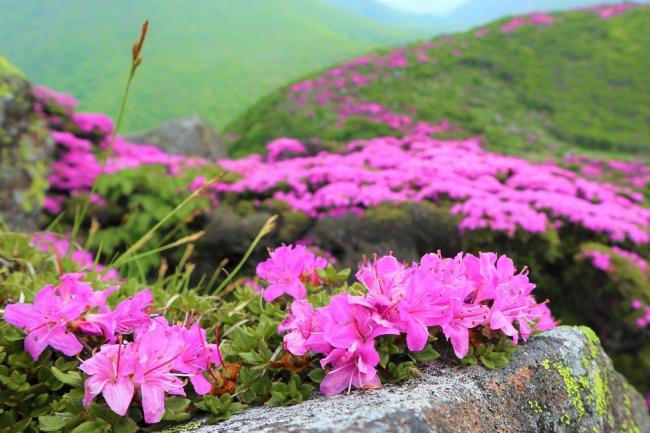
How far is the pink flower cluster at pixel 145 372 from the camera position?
110 centimetres

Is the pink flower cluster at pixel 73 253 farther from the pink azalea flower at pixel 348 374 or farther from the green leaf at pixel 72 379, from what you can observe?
the pink azalea flower at pixel 348 374

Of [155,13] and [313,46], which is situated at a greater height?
[155,13]

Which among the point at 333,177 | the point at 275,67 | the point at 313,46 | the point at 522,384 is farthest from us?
the point at 313,46

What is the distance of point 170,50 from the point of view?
41469 mm

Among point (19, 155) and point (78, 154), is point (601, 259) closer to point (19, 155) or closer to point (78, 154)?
point (19, 155)

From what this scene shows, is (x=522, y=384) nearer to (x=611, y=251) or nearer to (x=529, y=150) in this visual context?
(x=611, y=251)

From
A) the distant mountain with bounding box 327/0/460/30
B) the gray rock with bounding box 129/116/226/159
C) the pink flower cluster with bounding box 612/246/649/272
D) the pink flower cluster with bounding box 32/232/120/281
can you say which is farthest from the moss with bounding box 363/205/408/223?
the distant mountain with bounding box 327/0/460/30

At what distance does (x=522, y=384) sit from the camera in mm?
1356

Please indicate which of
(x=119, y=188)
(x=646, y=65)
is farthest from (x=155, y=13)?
(x=119, y=188)

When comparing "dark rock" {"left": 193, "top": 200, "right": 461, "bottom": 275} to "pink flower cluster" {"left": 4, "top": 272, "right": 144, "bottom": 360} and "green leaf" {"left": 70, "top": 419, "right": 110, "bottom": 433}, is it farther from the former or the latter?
"green leaf" {"left": 70, "top": 419, "right": 110, "bottom": 433}

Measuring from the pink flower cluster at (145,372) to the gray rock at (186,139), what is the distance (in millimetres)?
12580

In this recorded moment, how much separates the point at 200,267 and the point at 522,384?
5883 mm

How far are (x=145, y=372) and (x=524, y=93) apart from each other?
1847 cm

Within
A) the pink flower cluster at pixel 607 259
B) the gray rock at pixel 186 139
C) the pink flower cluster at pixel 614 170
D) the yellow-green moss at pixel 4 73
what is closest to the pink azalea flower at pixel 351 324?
the pink flower cluster at pixel 607 259
